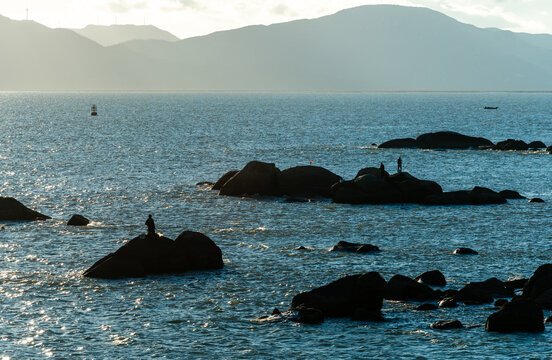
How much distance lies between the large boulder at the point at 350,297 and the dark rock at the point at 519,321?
16.4 ft

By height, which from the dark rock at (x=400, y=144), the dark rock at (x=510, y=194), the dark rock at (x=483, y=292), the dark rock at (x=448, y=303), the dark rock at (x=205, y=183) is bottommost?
the dark rock at (x=448, y=303)

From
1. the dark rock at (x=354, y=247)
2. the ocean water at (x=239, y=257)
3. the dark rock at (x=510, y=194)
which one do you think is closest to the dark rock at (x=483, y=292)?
the ocean water at (x=239, y=257)

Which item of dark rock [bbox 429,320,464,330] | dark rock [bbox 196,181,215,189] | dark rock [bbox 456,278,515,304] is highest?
dark rock [bbox 196,181,215,189]

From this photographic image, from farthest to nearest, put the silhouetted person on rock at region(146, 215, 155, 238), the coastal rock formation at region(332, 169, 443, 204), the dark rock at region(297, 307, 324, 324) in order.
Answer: the coastal rock formation at region(332, 169, 443, 204)
the silhouetted person on rock at region(146, 215, 155, 238)
the dark rock at region(297, 307, 324, 324)

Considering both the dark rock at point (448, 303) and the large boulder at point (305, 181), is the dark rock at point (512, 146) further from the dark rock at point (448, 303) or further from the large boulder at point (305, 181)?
the dark rock at point (448, 303)

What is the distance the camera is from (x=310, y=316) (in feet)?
117

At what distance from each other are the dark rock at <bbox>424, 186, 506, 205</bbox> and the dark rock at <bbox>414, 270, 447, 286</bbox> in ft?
85.7

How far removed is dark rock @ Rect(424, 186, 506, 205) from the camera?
67.2 m

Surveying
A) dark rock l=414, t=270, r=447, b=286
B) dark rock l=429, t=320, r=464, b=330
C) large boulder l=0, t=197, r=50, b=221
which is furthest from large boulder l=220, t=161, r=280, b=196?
dark rock l=429, t=320, r=464, b=330

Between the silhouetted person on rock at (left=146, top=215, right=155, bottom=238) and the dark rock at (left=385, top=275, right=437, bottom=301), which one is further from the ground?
the silhouetted person on rock at (left=146, top=215, right=155, bottom=238)

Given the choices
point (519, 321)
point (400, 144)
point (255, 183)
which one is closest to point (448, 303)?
point (519, 321)

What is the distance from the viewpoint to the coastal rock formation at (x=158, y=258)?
43469 millimetres

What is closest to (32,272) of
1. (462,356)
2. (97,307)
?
(97,307)

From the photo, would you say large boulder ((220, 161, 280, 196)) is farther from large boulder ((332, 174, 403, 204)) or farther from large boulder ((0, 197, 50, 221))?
large boulder ((0, 197, 50, 221))
